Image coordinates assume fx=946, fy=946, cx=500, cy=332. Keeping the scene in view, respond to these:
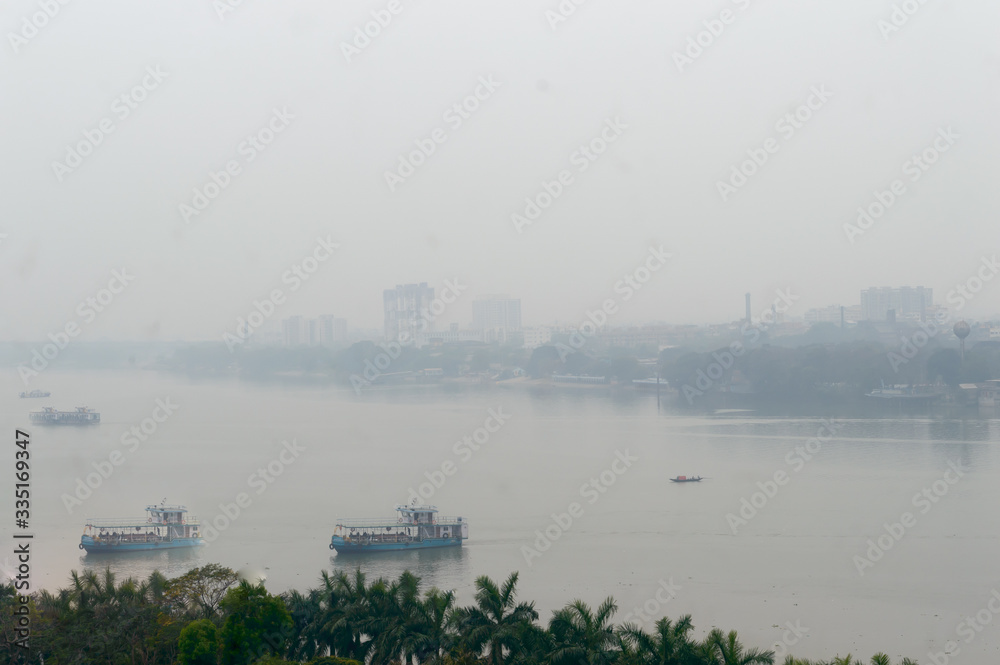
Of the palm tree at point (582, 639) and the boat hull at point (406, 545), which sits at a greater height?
the palm tree at point (582, 639)

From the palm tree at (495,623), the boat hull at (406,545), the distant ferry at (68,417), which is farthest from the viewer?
the distant ferry at (68,417)

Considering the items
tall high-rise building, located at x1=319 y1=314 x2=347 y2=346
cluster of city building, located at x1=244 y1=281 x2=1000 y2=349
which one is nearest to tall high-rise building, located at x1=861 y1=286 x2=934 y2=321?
cluster of city building, located at x1=244 y1=281 x2=1000 y2=349

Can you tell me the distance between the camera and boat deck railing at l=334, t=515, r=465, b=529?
6.22 meters

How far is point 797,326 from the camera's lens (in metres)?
29.6

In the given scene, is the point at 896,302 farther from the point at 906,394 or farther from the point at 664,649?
the point at 664,649

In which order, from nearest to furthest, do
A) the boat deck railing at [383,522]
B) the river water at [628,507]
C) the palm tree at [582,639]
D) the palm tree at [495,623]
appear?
1. the palm tree at [582,639]
2. the palm tree at [495,623]
3. the river water at [628,507]
4. the boat deck railing at [383,522]

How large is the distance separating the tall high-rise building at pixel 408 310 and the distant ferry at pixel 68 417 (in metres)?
18.3

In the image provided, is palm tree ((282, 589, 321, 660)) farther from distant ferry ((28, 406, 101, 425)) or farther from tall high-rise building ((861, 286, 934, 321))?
tall high-rise building ((861, 286, 934, 321))

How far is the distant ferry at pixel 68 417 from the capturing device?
1277 centimetres

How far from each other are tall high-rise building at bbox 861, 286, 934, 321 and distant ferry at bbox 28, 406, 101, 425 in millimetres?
23221

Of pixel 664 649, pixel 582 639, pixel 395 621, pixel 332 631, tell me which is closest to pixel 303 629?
pixel 332 631

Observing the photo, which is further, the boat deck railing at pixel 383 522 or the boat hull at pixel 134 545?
the boat deck railing at pixel 383 522

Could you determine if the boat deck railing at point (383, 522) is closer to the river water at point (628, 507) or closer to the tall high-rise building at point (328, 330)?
the river water at point (628, 507)

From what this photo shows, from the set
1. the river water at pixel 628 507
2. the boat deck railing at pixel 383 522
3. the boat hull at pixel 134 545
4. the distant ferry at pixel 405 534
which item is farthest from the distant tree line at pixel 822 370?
the boat hull at pixel 134 545
